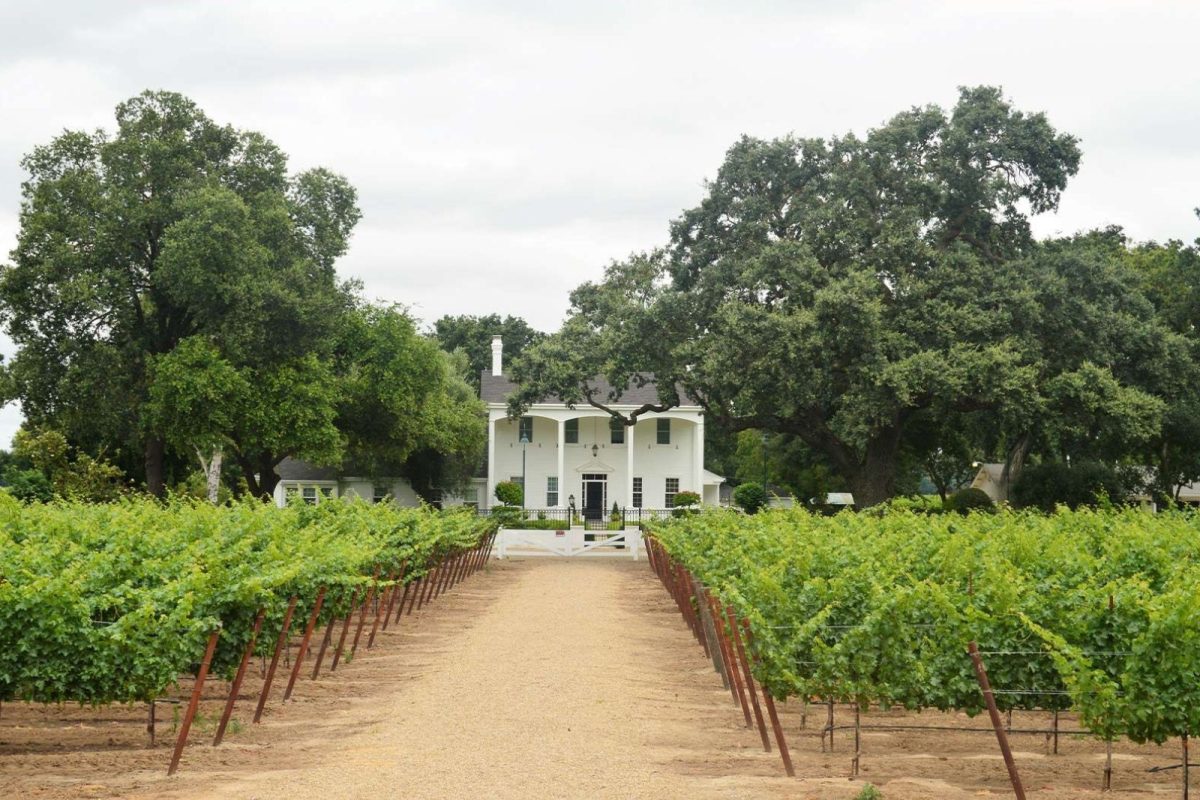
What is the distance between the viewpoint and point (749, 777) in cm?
1127

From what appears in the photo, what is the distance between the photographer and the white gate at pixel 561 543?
4591 centimetres

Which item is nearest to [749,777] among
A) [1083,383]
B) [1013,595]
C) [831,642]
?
[831,642]

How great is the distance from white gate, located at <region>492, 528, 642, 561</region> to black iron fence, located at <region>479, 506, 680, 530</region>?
1065 millimetres

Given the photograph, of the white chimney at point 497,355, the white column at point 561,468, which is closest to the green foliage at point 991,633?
the white column at point 561,468

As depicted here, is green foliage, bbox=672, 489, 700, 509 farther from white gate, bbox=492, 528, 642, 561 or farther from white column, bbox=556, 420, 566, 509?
white gate, bbox=492, 528, 642, 561

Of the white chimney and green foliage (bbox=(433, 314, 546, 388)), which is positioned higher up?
green foliage (bbox=(433, 314, 546, 388))

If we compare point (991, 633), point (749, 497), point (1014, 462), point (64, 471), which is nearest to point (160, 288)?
point (64, 471)

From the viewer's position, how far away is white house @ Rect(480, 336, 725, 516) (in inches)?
2514

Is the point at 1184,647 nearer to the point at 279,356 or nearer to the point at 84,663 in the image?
the point at 84,663

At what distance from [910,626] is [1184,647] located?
229 centimetres

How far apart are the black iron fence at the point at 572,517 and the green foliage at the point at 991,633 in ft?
103

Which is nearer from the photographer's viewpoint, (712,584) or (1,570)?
(1,570)

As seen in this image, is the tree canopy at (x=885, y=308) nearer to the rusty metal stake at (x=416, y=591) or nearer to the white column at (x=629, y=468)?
the rusty metal stake at (x=416, y=591)

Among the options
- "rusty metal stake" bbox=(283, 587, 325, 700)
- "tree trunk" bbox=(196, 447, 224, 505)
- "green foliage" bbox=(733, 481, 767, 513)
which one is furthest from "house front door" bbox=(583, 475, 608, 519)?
"rusty metal stake" bbox=(283, 587, 325, 700)
